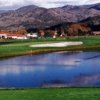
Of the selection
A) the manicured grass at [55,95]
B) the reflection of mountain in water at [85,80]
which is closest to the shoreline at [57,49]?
the reflection of mountain in water at [85,80]

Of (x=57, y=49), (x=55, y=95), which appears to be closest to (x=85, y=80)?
(x=55, y=95)

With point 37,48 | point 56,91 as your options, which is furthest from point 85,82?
Answer: point 37,48

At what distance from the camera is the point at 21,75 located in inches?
1688

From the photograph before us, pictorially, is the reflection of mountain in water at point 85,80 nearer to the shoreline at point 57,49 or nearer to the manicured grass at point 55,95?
the manicured grass at point 55,95

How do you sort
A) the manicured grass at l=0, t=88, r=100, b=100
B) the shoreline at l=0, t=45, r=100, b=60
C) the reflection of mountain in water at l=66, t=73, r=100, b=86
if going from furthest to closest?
the shoreline at l=0, t=45, r=100, b=60 < the reflection of mountain in water at l=66, t=73, r=100, b=86 < the manicured grass at l=0, t=88, r=100, b=100

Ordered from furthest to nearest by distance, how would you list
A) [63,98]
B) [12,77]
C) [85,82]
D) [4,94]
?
[12,77] → [85,82] → [4,94] → [63,98]

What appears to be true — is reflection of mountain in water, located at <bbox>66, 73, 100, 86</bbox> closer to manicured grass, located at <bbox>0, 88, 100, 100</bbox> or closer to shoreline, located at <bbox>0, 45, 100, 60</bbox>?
manicured grass, located at <bbox>0, 88, 100, 100</bbox>

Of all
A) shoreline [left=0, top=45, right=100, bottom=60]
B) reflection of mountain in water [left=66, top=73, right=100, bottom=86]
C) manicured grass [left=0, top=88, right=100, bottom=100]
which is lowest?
shoreline [left=0, top=45, right=100, bottom=60]

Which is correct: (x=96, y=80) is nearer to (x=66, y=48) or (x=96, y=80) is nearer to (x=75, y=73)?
(x=75, y=73)

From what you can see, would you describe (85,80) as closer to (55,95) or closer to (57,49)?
(55,95)

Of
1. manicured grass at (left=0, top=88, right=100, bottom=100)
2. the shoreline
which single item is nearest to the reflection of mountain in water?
manicured grass at (left=0, top=88, right=100, bottom=100)

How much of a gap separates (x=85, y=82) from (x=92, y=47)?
6109 cm

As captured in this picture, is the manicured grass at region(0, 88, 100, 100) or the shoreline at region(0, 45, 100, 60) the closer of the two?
the manicured grass at region(0, 88, 100, 100)

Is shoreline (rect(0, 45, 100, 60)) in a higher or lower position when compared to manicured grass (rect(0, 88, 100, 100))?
lower
